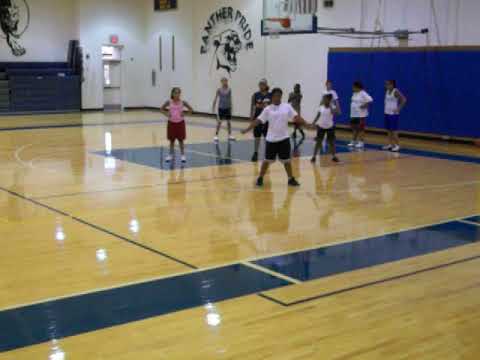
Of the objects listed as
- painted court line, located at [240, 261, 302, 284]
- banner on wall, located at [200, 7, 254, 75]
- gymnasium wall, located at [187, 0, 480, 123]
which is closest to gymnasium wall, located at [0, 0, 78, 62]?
gymnasium wall, located at [187, 0, 480, 123]

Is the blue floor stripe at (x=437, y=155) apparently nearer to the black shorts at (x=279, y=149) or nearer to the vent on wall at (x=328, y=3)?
the black shorts at (x=279, y=149)

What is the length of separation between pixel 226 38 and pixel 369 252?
19.4 metres

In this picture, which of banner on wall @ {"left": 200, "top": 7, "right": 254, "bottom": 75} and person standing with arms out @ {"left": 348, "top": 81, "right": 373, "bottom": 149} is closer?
person standing with arms out @ {"left": 348, "top": 81, "right": 373, "bottom": 149}

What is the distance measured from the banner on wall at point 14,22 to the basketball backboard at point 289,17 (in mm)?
12744

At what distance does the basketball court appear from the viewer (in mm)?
5191

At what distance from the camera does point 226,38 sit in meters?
25.9

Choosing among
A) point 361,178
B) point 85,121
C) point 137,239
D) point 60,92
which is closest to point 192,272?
point 137,239

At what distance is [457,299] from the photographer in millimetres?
6156

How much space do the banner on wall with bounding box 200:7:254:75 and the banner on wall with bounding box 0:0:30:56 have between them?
745cm

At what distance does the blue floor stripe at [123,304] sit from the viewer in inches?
209

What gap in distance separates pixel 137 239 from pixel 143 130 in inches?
517

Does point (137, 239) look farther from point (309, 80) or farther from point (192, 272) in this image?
point (309, 80)

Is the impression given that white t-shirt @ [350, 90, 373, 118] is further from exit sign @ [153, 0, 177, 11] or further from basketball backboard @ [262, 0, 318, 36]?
exit sign @ [153, 0, 177, 11]

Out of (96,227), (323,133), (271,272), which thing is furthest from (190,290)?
(323,133)
